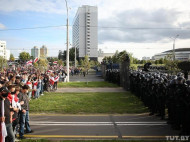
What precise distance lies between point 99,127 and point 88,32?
125 m

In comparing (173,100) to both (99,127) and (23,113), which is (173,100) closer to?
(99,127)

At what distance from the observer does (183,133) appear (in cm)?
599

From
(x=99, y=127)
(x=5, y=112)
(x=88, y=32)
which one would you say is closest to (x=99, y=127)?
(x=99, y=127)

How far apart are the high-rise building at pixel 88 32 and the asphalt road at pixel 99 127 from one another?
4635 inches

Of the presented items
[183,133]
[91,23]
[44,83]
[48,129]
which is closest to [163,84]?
[183,133]

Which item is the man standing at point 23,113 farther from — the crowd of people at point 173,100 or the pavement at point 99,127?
the crowd of people at point 173,100

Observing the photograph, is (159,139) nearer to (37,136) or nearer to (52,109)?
(37,136)

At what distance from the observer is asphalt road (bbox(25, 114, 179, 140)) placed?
605 cm

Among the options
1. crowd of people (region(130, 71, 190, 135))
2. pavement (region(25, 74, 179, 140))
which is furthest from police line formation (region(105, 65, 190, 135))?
pavement (region(25, 74, 179, 140))

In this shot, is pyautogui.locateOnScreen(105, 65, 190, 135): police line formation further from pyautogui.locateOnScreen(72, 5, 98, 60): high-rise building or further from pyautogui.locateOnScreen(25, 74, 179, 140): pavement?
pyautogui.locateOnScreen(72, 5, 98, 60): high-rise building

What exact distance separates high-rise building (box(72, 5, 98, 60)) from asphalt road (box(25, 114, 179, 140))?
11773 cm

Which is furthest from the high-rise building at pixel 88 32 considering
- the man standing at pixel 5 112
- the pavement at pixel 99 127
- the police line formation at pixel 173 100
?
the man standing at pixel 5 112

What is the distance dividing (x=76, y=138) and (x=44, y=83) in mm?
11089

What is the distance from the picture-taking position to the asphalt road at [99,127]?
19.8ft
